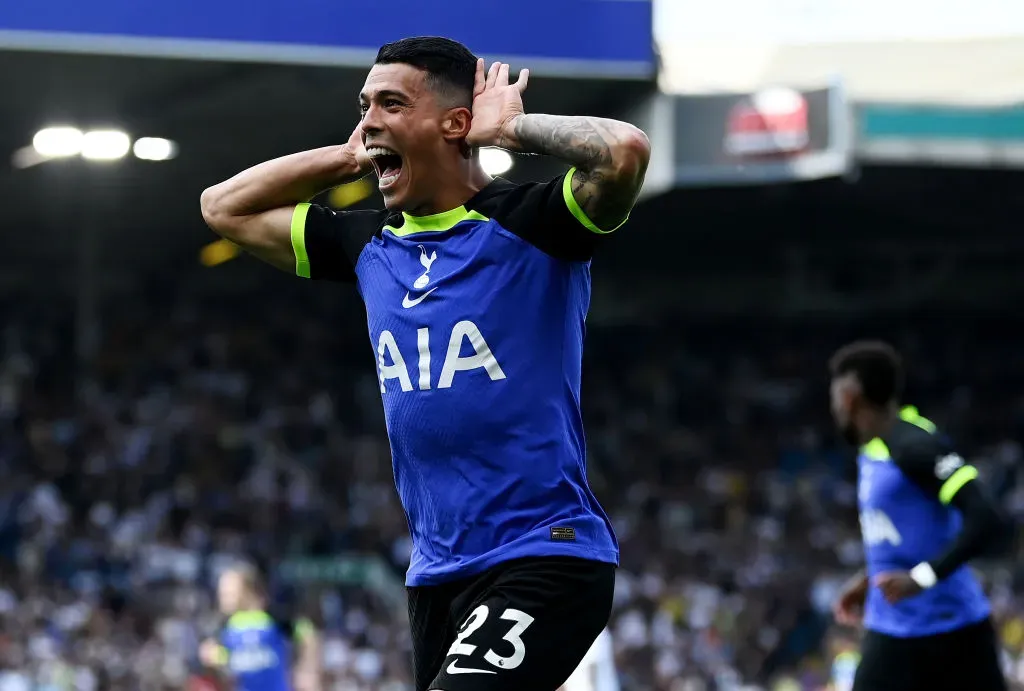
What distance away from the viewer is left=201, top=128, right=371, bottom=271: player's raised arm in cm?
475

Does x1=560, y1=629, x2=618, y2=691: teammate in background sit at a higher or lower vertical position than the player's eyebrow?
lower

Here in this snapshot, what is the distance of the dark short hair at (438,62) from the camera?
14.0 ft

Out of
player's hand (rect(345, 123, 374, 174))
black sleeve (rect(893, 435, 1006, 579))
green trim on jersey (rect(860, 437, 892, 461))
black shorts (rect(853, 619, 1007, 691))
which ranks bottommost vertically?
black shorts (rect(853, 619, 1007, 691))

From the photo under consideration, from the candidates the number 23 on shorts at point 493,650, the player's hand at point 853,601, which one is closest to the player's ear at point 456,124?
the number 23 on shorts at point 493,650

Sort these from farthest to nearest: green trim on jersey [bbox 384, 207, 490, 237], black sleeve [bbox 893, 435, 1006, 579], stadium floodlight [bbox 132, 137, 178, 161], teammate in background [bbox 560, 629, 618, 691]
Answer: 1. stadium floodlight [bbox 132, 137, 178, 161]
2. teammate in background [bbox 560, 629, 618, 691]
3. black sleeve [bbox 893, 435, 1006, 579]
4. green trim on jersey [bbox 384, 207, 490, 237]

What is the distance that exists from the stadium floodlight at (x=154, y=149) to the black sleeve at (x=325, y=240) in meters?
14.4

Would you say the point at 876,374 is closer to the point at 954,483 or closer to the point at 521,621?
the point at 954,483

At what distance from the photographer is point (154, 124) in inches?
709

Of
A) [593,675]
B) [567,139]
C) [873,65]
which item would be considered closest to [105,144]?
[873,65]

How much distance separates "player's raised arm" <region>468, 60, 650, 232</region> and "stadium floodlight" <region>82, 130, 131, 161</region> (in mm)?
14727

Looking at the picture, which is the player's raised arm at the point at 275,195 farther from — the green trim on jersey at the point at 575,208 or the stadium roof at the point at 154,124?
the stadium roof at the point at 154,124

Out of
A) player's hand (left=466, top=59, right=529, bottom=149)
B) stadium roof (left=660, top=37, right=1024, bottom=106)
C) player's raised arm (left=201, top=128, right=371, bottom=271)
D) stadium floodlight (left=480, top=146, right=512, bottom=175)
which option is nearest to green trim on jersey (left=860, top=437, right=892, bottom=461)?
player's raised arm (left=201, top=128, right=371, bottom=271)

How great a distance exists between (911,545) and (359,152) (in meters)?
Result: 3.62

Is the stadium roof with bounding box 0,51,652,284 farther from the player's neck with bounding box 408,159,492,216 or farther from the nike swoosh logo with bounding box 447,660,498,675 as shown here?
the nike swoosh logo with bounding box 447,660,498,675
